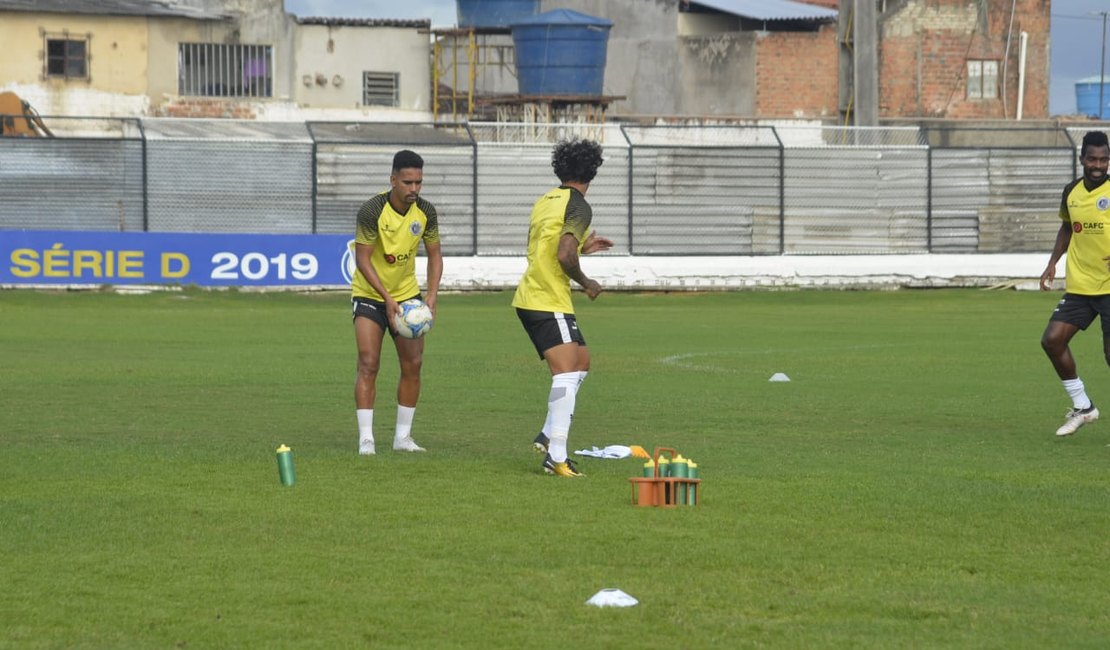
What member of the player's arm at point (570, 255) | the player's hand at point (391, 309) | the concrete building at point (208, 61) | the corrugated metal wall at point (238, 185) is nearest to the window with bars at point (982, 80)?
the concrete building at point (208, 61)

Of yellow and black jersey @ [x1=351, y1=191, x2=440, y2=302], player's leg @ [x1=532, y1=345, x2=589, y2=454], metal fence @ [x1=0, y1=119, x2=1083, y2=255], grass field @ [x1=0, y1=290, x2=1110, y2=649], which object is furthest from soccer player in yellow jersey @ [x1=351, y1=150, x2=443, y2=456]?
metal fence @ [x1=0, y1=119, x2=1083, y2=255]

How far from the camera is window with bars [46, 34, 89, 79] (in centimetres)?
5203

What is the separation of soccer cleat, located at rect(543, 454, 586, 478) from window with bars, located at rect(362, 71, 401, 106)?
46249mm

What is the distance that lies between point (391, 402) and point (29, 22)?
130 feet

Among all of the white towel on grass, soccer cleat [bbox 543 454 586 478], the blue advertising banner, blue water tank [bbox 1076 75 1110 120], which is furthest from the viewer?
blue water tank [bbox 1076 75 1110 120]

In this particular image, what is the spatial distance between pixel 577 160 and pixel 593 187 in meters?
26.1

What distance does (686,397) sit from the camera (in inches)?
624

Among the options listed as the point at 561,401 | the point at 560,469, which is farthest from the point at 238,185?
the point at 560,469

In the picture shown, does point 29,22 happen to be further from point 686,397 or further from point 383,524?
point 383,524

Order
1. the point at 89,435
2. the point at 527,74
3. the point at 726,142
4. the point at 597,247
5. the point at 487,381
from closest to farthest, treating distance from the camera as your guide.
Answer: the point at 597,247 → the point at 89,435 → the point at 487,381 → the point at 726,142 → the point at 527,74

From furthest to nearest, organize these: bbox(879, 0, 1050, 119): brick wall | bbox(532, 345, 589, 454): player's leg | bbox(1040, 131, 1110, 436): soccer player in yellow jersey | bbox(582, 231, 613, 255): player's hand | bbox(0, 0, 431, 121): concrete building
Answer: bbox(879, 0, 1050, 119): brick wall
bbox(0, 0, 431, 121): concrete building
bbox(1040, 131, 1110, 436): soccer player in yellow jersey
bbox(532, 345, 589, 454): player's leg
bbox(582, 231, 613, 255): player's hand

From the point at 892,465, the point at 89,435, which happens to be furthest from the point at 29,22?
the point at 892,465

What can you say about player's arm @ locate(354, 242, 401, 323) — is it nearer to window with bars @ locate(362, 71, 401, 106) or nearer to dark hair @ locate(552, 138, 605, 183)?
dark hair @ locate(552, 138, 605, 183)

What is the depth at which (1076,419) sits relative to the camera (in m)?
12.9
